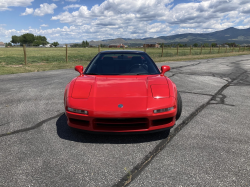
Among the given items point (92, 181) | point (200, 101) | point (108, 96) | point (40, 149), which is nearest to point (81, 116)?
point (108, 96)

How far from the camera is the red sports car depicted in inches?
106

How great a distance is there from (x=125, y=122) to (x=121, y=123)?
0.18 ft

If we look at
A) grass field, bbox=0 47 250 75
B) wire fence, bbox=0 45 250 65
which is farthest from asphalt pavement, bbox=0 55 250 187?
wire fence, bbox=0 45 250 65

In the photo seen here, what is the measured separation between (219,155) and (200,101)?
2633mm

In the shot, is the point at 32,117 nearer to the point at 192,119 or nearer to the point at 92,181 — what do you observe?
the point at 92,181

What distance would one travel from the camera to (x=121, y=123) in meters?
2.70

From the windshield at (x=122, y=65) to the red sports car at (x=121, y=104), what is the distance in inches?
12.0

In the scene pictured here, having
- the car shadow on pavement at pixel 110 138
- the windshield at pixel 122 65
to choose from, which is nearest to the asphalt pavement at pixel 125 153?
the car shadow on pavement at pixel 110 138

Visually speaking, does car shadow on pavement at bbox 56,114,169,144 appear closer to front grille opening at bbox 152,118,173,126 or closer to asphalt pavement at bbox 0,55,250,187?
asphalt pavement at bbox 0,55,250,187

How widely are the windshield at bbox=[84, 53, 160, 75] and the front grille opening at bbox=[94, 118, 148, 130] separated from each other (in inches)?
50.8

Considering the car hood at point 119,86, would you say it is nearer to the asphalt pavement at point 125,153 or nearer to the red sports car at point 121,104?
the red sports car at point 121,104

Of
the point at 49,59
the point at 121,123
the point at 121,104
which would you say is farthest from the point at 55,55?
the point at 121,123

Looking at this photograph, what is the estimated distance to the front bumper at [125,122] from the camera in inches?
106

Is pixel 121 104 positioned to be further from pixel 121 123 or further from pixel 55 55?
pixel 55 55
